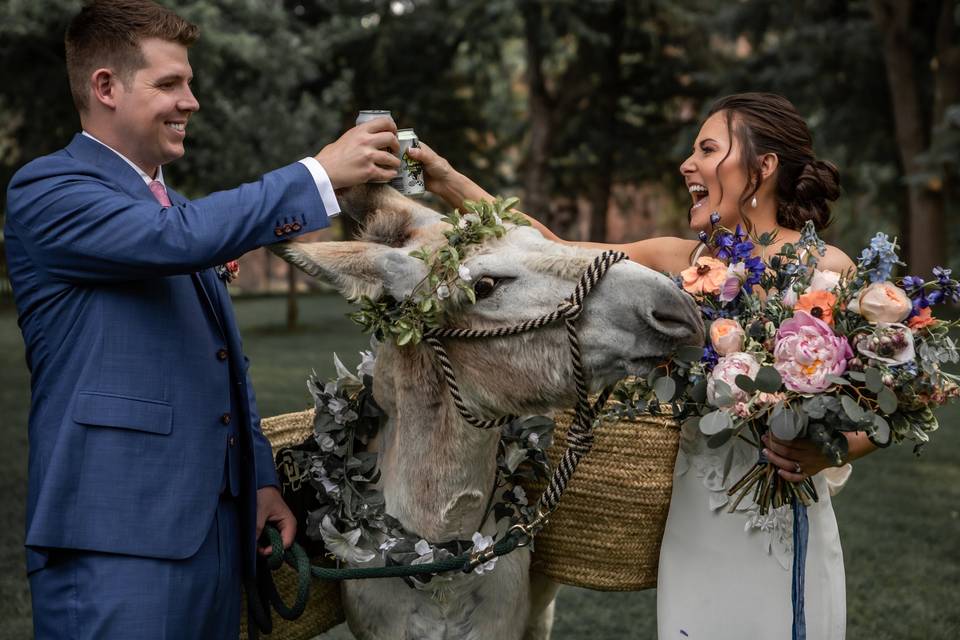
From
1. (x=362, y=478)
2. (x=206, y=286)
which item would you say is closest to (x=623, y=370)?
(x=362, y=478)

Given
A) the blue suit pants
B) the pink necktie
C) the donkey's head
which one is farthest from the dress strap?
the blue suit pants

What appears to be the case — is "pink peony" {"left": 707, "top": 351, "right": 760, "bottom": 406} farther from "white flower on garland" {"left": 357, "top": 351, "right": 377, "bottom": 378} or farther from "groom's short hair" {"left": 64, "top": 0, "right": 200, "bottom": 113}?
"groom's short hair" {"left": 64, "top": 0, "right": 200, "bottom": 113}

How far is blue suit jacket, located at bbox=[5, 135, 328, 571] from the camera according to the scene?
237cm

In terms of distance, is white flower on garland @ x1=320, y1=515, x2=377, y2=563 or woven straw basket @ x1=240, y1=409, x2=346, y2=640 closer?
white flower on garland @ x1=320, y1=515, x2=377, y2=563

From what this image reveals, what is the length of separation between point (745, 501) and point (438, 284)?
1220mm

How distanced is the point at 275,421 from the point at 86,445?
1191 millimetres

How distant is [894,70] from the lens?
17.3m

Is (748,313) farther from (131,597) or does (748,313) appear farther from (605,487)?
(131,597)

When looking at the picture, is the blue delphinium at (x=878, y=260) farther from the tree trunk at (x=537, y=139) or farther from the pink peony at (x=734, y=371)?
the tree trunk at (x=537, y=139)

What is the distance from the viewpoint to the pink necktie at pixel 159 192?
2.68m

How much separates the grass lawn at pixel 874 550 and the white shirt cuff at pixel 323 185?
3.75 metres

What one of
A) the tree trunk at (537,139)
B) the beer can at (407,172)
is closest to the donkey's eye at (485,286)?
the beer can at (407,172)

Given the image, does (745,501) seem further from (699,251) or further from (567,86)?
(567,86)

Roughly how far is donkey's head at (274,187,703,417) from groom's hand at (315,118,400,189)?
16cm
